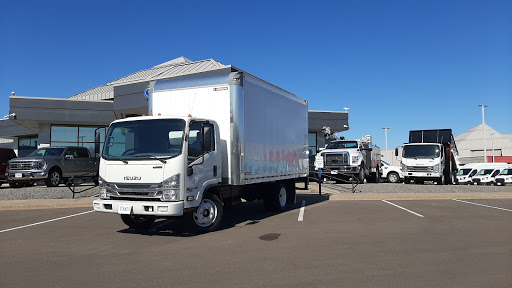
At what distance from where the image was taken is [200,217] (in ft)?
27.0

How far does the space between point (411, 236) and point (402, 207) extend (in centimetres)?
525

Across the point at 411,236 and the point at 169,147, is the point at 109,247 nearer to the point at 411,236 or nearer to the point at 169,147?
the point at 169,147

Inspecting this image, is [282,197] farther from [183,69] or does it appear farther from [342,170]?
[183,69]

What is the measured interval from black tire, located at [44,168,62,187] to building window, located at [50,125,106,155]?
9.29 meters

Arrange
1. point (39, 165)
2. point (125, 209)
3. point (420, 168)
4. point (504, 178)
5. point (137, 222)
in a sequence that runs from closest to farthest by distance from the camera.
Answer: point (125, 209)
point (137, 222)
point (39, 165)
point (420, 168)
point (504, 178)

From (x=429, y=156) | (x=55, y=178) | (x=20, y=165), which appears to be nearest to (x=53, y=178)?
(x=55, y=178)

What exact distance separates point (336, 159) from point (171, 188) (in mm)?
15884

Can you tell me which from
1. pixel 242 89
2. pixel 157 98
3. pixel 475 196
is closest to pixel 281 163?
pixel 242 89

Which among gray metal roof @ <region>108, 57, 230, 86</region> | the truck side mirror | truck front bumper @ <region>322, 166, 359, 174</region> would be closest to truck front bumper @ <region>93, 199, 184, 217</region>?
the truck side mirror

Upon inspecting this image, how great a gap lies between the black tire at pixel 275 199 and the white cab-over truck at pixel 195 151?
1.25ft

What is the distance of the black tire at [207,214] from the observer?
26.8 feet

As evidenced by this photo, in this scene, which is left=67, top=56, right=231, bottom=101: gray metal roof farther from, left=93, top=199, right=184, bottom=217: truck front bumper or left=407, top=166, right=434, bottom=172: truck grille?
left=93, top=199, right=184, bottom=217: truck front bumper

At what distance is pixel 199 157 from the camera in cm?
786

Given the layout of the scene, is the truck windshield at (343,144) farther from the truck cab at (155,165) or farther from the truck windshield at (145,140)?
the truck windshield at (145,140)
